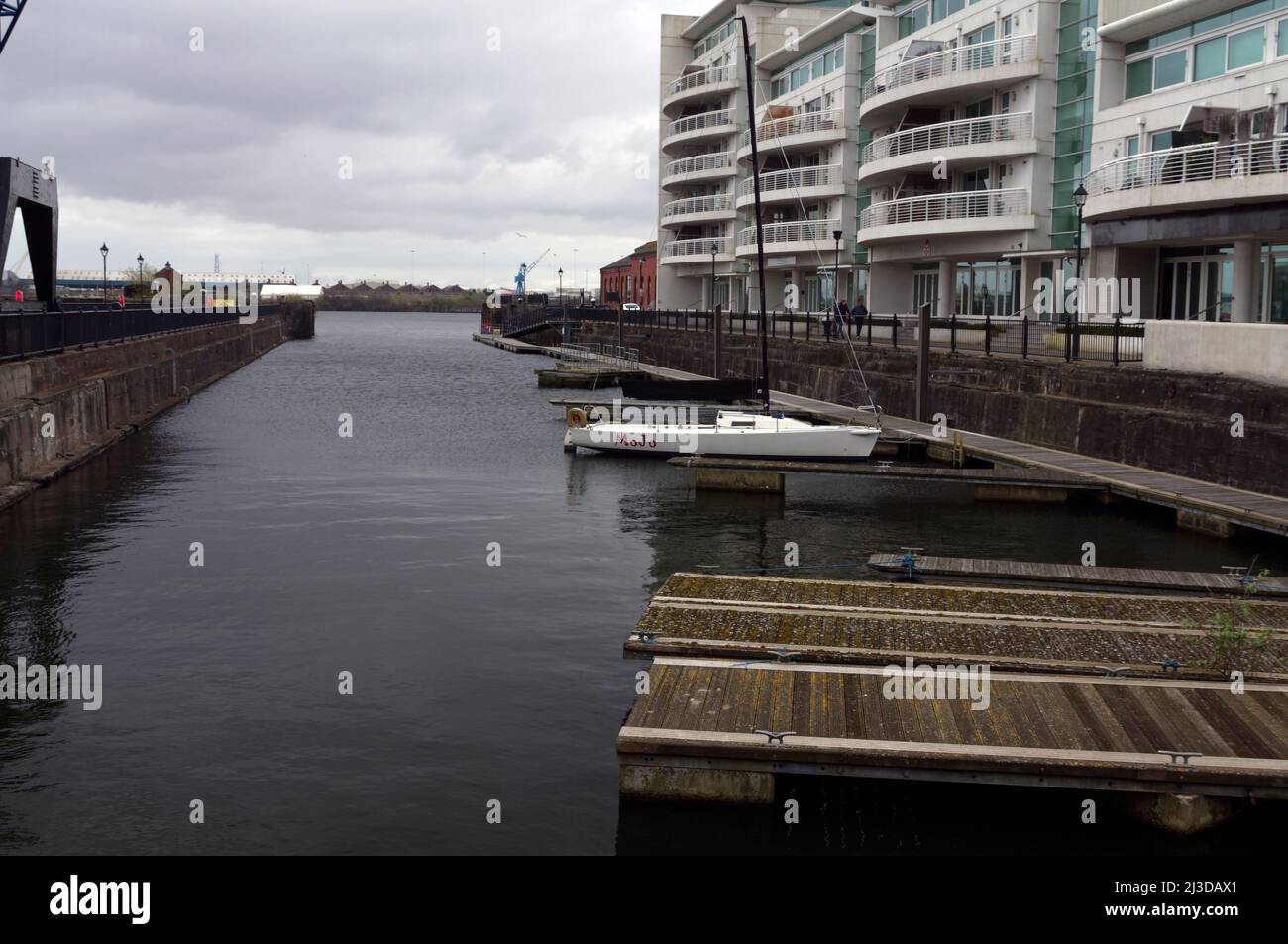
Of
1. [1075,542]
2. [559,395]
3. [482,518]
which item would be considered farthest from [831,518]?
[559,395]

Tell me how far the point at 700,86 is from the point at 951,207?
41.8m

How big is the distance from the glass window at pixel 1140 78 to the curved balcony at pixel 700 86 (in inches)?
1882

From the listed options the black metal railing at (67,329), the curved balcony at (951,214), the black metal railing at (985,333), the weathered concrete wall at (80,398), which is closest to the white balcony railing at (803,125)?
the black metal railing at (985,333)

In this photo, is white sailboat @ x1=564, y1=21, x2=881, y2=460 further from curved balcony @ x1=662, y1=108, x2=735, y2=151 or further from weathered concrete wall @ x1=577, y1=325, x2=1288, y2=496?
curved balcony @ x1=662, y1=108, x2=735, y2=151

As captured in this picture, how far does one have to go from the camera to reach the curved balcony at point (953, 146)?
52.6m

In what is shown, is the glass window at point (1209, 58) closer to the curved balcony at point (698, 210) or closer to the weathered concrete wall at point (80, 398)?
the weathered concrete wall at point (80, 398)

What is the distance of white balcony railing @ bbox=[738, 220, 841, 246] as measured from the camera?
2931 inches

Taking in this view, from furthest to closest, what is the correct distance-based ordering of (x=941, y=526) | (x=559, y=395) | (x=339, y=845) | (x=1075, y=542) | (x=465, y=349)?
(x=465, y=349) → (x=559, y=395) → (x=941, y=526) → (x=1075, y=542) → (x=339, y=845)

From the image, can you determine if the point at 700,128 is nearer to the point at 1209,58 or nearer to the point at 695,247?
the point at 695,247

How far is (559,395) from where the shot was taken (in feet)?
210

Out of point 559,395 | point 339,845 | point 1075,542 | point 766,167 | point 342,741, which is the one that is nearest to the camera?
point 339,845
